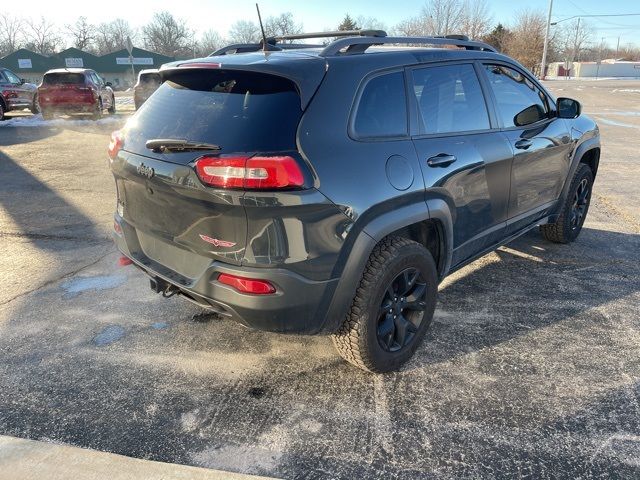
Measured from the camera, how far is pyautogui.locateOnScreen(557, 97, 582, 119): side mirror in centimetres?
425

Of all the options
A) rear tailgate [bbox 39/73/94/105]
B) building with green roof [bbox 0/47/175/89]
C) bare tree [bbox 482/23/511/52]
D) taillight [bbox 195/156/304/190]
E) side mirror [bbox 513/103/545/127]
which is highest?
bare tree [bbox 482/23/511/52]

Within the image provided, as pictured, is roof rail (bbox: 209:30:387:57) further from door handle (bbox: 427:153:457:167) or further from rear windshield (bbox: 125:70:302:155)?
door handle (bbox: 427:153:457:167)

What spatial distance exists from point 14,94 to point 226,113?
17.9 meters

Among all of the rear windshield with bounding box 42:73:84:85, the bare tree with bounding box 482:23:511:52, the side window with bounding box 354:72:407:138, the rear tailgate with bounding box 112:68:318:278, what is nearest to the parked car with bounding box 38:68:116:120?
the rear windshield with bounding box 42:73:84:85

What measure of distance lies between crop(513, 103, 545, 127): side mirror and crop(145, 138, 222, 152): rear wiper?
97.4 inches

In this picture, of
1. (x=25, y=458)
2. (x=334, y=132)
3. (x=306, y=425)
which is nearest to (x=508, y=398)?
(x=306, y=425)

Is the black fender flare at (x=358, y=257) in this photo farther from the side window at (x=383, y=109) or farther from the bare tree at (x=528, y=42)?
the bare tree at (x=528, y=42)

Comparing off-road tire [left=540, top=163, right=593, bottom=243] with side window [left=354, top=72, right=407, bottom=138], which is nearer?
side window [left=354, top=72, right=407, bottom=138]

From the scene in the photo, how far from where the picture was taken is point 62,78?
16078 mm

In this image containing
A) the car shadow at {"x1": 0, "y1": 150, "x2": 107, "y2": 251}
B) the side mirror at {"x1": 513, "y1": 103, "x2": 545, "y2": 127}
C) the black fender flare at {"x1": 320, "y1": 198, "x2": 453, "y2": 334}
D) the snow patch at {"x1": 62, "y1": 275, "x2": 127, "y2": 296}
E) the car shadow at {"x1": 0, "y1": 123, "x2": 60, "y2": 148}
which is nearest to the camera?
the black fender flare at {"x1": 320, "y1": 198, "x2": 453, "y2": 334}

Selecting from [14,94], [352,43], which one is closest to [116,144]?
[352,43]

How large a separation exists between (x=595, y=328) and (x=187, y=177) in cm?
289

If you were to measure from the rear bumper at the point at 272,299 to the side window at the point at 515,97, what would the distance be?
2.14 meters

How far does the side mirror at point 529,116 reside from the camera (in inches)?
148
